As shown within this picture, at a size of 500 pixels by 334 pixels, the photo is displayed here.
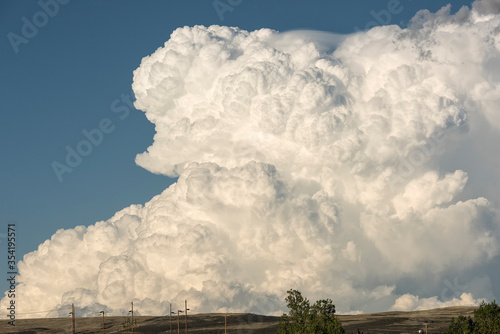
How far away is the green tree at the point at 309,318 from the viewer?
153 meters

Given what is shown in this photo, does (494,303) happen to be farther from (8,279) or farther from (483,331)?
(8,279)

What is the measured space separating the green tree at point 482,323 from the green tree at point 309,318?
96.3 feet

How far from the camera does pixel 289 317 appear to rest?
167m

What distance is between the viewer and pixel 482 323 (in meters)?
163

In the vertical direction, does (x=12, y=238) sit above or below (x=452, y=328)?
above

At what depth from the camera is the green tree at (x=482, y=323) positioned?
161m

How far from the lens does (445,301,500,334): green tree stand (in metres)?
161

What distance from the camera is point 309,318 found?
15762 cm

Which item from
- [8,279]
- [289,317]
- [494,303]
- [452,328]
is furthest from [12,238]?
[494,303]

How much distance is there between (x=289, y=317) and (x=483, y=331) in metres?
46.8

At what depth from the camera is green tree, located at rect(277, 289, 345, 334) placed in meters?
153

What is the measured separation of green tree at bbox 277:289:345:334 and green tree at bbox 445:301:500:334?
96.3ft

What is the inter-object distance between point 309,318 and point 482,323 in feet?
141

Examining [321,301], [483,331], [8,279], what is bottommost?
[483,331]
